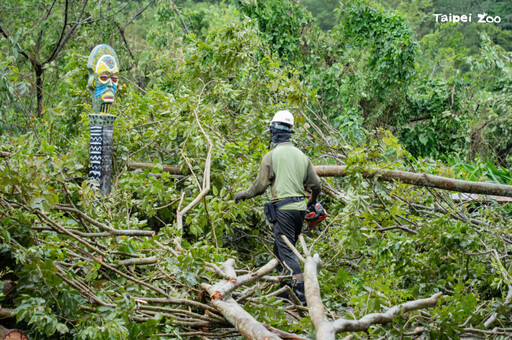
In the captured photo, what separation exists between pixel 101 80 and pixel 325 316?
4.95 metres

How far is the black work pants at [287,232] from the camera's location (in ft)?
16.2

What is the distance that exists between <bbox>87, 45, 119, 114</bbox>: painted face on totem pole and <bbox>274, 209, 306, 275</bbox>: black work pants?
9.94 ft

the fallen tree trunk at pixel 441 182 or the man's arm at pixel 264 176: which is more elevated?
the man's arm at pixel 264 176

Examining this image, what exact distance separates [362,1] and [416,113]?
3018 millimetres

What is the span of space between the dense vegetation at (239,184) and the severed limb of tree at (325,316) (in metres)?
0.10

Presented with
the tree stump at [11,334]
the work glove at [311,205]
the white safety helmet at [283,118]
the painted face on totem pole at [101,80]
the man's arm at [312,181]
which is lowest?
the tree stump at [11,334]

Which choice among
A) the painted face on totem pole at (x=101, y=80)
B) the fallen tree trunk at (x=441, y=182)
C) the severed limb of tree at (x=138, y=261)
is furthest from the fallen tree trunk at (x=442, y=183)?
the painted face on totem pole at (x=101, y=80)

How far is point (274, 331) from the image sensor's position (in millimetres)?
2975

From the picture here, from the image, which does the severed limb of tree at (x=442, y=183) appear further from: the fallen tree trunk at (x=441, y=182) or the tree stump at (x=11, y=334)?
the tree stump at (x=11, y=334)

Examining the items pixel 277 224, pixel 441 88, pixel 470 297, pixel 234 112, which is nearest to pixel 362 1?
pixel 441 88

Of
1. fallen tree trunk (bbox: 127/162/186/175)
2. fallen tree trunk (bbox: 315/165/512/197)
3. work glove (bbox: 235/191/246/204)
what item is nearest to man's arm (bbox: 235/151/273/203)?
work glove (bbox: 235/191/246/204)

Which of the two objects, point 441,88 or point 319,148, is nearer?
point 319,148

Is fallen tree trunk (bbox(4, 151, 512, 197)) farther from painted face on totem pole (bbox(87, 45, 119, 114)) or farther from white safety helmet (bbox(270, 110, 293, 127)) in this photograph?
painted face on totem pole (bbox(87, 45, 119, 114))

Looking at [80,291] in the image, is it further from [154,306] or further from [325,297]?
[325,297]
